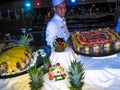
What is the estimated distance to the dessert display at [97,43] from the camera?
6.83 ft

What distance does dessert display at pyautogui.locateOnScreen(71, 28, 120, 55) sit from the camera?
2.08m

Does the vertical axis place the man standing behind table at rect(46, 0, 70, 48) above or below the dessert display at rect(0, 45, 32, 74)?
above

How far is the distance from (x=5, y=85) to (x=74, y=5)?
12.2 feet

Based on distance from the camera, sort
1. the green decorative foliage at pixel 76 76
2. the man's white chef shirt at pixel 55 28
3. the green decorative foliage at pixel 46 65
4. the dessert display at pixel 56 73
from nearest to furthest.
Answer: the green decorative foliage at pixel 76 76, the dessert display at pixel 56 73, the green decorative foliage at pixel 46 65, the man's white chef shirt at pixel 55 28

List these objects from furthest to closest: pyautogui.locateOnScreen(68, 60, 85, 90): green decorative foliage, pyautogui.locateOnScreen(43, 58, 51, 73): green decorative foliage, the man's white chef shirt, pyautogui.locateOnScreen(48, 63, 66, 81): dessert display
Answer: the man's white chef shirt, pyautogui.locateOnScreen(43, 58, 51, 73): green decorative foliage, pyautogui.locateOnScreen(48, 63, 66, 81): dessert display, pyautogui.locateOnScreen(68, 60, 85, 90): green decorative foliage

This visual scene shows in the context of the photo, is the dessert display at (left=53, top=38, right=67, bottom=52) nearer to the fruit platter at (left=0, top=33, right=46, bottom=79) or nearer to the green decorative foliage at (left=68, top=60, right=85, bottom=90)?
the fruit platter at (left=0, top=33, right=46, bottom=79)

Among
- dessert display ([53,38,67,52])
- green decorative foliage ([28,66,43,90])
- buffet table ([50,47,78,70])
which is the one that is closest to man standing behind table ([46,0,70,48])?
dessert display ([53,38,67,52])

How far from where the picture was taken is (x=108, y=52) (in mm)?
2051

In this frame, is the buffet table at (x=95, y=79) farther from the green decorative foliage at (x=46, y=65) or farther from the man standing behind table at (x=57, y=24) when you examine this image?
the man standing behind table at (x=57, y=24)

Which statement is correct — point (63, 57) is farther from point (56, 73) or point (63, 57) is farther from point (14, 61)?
point (14, 61)

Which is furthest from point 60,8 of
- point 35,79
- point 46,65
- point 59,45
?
point 35,79

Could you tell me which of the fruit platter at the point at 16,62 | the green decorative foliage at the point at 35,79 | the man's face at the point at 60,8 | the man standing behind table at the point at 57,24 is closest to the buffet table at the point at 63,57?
the fruit platter at the point at 16,62

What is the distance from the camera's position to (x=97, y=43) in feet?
6.97

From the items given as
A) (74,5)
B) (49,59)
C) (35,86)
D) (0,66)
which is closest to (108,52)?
(49,59)
